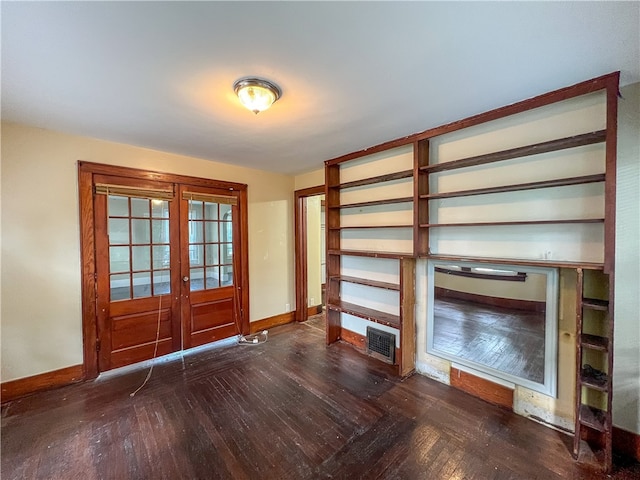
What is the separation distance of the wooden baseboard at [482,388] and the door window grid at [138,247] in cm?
351

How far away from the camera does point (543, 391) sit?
211cm

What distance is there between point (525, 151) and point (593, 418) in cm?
200

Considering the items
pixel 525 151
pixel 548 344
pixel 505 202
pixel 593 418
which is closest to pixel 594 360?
pixel 548 344

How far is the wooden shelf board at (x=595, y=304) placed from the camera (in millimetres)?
1719

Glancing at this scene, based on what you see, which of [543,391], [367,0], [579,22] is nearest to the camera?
[367,0]

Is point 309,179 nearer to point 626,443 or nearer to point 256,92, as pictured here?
point 256,92

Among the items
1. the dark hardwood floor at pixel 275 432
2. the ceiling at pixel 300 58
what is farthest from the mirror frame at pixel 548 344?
the ceiling at pixel 300 58

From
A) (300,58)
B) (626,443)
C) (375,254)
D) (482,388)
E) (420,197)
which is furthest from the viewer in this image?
(375,254)

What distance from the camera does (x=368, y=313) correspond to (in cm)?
325

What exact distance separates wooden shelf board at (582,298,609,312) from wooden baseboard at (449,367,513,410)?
1.02 meters

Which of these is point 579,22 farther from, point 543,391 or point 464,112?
point 543,391

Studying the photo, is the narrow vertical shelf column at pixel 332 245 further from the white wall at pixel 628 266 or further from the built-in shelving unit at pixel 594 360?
the white wall at pixel 628 266

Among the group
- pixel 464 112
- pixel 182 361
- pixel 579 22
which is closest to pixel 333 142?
pixel 464 112

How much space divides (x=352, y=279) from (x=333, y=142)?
1.74 metres
